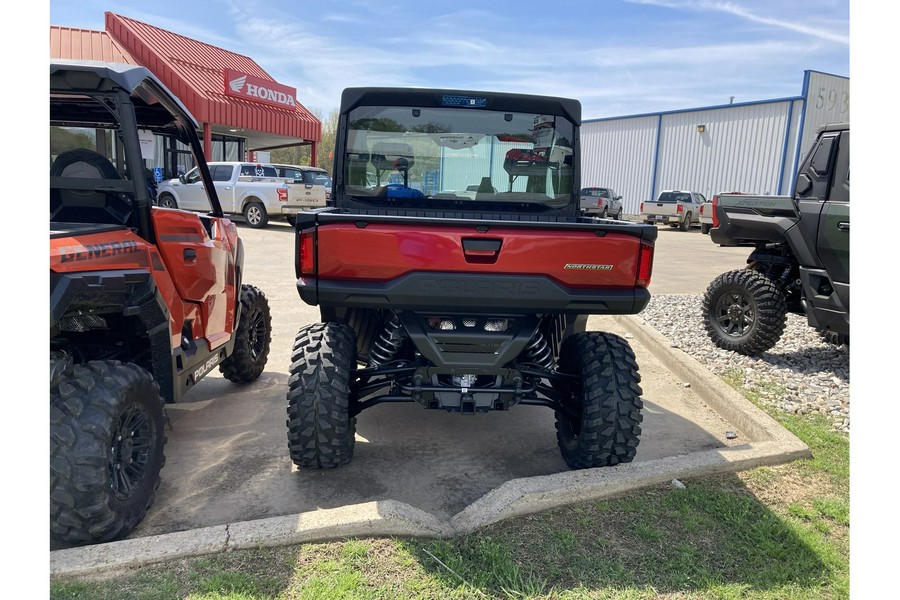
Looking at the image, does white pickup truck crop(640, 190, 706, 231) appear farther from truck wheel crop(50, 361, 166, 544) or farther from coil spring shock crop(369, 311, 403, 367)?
truck wheel crop(50, 361, 166, 544)

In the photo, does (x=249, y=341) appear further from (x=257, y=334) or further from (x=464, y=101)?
(x=464, y=101)

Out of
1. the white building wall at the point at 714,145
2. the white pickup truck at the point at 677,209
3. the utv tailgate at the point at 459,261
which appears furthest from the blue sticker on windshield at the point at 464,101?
the white pickup truck at the point at 677,209

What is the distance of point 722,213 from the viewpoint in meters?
6.59

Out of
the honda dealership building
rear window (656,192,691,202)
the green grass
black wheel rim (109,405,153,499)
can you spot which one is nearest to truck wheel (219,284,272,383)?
black wheel rim (109,405,153,499)

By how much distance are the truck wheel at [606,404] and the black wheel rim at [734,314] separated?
11.3 feet

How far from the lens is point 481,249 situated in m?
3.16

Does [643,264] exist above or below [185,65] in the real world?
below

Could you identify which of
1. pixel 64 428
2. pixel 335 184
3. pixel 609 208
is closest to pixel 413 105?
pixel 335 184

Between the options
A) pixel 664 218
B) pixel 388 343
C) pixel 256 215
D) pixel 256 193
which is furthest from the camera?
pixel 664 218

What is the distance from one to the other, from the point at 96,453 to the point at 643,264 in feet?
9.02

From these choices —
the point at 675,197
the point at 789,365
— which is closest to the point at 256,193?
the point at 789,365

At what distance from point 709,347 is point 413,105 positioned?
435 cm

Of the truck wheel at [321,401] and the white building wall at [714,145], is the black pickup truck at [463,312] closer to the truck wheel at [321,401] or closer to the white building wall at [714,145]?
the truck wheel at [321,401]

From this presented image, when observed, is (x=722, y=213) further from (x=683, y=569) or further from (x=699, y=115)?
(x=699, y=115)
